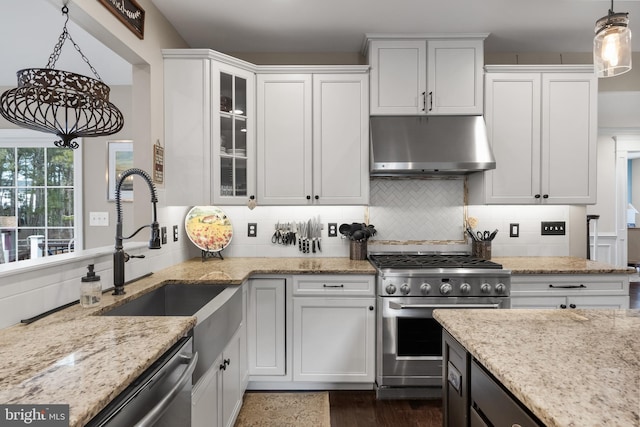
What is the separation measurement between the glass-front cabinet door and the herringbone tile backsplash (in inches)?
42.6

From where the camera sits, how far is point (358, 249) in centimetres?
293

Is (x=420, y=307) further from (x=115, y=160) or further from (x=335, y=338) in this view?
(x=115, y=160)

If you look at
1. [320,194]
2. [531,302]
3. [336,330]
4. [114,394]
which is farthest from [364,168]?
[114,394]

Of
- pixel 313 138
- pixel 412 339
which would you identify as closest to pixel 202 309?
pixel 412 339

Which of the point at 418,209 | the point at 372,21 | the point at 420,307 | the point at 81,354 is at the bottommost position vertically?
the point at 420,307

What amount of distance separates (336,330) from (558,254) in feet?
6.93

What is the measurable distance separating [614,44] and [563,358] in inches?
45.4

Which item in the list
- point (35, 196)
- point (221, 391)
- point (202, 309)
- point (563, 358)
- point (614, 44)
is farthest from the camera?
point (35, 196)

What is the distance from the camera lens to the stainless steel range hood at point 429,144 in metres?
2.63

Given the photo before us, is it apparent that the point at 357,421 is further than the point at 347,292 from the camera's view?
No

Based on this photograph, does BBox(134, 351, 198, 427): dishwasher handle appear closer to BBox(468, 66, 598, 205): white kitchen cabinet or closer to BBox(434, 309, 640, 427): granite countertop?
BBox(434, 309, 640, 427): granite countertop

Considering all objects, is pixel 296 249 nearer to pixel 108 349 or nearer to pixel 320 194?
pixel 320 194

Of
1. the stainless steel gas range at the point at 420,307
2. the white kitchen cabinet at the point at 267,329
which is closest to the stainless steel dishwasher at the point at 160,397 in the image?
the white kitchen cabinet at the point at 267,329

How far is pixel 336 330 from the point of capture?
251cm
